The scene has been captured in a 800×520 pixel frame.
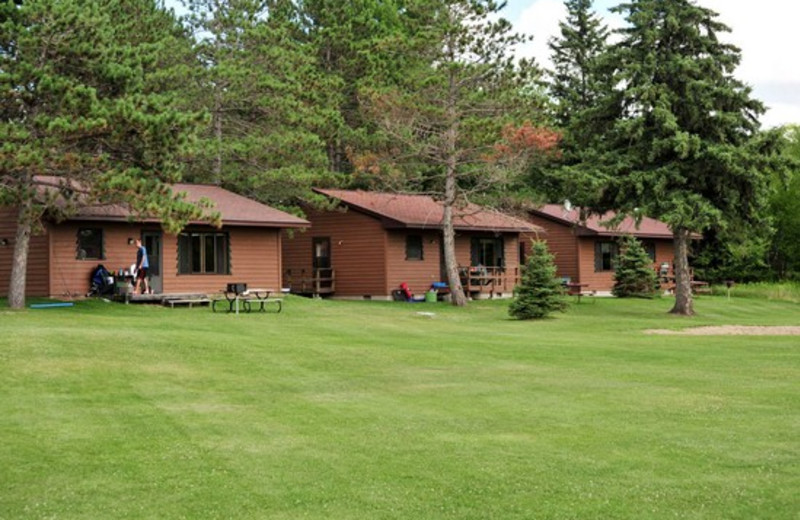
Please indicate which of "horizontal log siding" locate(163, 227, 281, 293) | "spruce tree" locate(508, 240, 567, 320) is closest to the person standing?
"horizontal log siding" locate(163, 227, 281, 293)

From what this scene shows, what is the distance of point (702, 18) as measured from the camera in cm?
3447

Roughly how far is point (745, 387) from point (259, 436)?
782 centimetres

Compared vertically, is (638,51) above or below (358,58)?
below

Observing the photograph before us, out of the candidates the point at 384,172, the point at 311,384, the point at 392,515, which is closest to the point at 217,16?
the point at 384,172

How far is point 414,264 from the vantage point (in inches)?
1529

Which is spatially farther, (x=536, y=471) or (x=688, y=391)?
(x=688, y=391)

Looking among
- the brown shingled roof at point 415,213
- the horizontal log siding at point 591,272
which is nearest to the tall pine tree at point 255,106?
the brown shingled roof at point 415,213

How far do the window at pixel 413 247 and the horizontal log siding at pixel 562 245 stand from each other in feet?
30.9

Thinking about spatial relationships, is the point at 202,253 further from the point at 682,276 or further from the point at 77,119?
the point at 682,276

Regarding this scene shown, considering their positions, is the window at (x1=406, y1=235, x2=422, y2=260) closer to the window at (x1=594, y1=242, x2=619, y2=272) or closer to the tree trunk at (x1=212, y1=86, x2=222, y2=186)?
the tree trunk at (x1=212, y1=86, x2=222, y2=186)

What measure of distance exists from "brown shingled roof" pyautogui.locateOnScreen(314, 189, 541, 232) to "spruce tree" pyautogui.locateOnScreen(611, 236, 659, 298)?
626 centimetres

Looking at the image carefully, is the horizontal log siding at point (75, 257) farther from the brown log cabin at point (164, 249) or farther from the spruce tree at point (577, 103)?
the spruce tree at point (577, 103)

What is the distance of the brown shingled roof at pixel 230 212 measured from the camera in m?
29.7

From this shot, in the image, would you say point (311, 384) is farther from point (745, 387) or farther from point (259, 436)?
point (745, 387)
